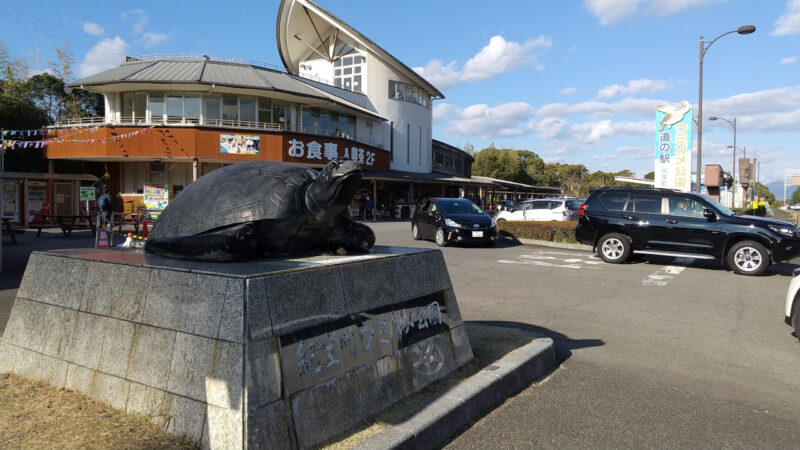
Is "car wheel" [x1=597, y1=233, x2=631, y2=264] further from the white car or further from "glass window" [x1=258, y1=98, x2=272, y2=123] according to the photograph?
"glass window" [x1=258, y1=98, x2=272, y2=123]

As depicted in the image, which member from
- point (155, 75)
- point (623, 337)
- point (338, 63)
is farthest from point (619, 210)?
point (338, 63)

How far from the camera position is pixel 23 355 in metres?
3.85

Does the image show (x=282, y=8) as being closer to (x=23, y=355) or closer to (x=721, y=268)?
(x=721, y=268)

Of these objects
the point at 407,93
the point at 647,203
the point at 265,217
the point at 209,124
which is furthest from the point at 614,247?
the point at 407,93

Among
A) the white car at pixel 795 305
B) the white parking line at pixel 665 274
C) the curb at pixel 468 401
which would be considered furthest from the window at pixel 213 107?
the white car at pixel 795 305

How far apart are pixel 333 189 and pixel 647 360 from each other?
3.64 meters

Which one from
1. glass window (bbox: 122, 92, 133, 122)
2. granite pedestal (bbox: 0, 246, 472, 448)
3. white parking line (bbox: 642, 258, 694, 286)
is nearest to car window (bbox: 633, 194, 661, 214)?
white parking line (bbox: 642, 258, 694, 286)

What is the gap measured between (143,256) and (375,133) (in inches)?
1382

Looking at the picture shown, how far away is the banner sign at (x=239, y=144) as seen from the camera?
27.4 meters

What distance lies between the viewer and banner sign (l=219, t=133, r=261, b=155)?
90.0ft

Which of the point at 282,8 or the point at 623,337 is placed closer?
the point at 623,337

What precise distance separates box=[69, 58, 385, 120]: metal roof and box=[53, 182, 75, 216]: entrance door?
6.35m

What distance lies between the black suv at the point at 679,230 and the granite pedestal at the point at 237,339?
923cm

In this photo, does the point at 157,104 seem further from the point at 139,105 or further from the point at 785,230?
the point at 785,230
